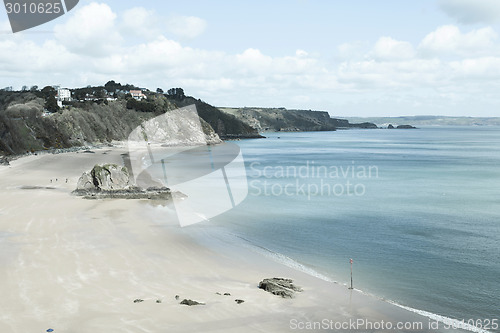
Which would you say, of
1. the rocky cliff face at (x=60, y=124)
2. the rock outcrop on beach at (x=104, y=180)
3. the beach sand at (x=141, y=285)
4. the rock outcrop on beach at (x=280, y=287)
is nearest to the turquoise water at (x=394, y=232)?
the beach sand at (x=141, y=285)

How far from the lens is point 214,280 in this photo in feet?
63.1

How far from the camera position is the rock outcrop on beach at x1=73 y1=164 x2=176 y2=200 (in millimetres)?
39250

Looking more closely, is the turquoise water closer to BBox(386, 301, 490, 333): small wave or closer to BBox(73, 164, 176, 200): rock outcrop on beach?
BBox(386, 301, 490, 333): small wave

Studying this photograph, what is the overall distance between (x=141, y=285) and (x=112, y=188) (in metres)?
23.8

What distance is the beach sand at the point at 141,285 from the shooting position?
14781mm

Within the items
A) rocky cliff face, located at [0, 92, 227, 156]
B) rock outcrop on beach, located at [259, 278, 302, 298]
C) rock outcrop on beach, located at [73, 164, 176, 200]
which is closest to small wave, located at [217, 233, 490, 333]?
rock outcrop on beach, located at [259, 278, 302, 298]

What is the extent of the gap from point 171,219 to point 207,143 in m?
121

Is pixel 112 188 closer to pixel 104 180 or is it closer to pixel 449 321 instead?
pixel 104 180

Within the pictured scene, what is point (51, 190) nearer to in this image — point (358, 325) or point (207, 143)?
point (358, 325)

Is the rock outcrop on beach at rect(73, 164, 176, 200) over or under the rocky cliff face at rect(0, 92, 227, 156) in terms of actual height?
under

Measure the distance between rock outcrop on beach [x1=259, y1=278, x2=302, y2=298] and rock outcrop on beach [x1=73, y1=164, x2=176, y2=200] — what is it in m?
22.8

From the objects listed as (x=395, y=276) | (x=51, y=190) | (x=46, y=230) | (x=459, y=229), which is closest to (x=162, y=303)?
(x=395, y=276)

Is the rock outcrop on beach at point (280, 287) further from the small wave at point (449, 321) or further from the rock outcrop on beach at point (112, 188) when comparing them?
the rock outcrop on beach at point (112, 188)

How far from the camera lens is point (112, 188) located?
40344 millimetres
